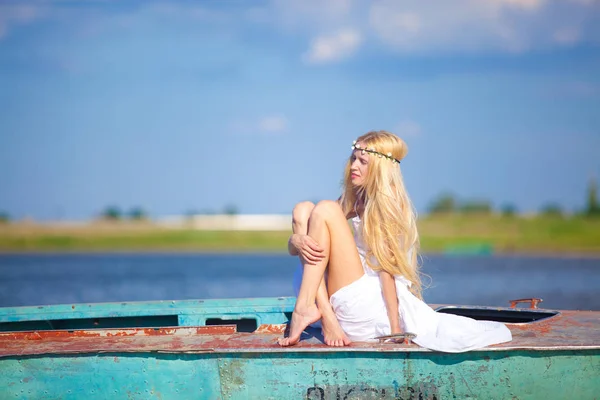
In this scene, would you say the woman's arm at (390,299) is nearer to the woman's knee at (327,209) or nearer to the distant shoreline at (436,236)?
the woman's knee at (327,209)

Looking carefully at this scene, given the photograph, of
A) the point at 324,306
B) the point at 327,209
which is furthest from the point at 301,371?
the point at 327,209

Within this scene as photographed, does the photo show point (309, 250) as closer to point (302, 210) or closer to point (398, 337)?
point (302, 210)

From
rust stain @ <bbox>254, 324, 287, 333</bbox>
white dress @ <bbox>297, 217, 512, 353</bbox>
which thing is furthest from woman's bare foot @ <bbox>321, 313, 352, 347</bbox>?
rust stain @ <bbox>254, 324, 287, 333</bbox>

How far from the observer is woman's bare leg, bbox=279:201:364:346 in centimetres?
496

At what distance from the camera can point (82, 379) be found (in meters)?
4.80

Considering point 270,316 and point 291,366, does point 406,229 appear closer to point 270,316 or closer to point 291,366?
point 291,366

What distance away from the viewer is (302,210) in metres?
5.19

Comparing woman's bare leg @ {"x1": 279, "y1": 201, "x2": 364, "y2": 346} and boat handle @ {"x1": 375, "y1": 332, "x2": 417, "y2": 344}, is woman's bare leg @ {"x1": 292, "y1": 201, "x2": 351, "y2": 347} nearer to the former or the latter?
woman's bare leg @ {"x1": 279, "y1": 201, "x2": 364, "y2": 346}

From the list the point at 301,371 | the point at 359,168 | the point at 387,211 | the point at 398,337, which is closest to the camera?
the point at 301,371

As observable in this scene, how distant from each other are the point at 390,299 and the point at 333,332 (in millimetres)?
480

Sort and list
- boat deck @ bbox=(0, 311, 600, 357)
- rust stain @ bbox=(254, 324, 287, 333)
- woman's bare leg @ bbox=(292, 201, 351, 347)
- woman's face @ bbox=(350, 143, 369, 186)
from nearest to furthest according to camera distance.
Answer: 1. boat deck @ bbox=(0, 311, 600, 357)
2. woman's bare leg @ bbox=(292, 201, 351, 347)
3. woman's face @ bbox=(350, 143, 369, 186)
4. rust stain @ bbox=(254, 324, 287, 333)

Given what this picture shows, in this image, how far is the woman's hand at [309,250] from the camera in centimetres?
494

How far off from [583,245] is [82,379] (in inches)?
2134

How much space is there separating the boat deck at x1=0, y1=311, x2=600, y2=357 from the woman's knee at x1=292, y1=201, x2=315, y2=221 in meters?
0.81
